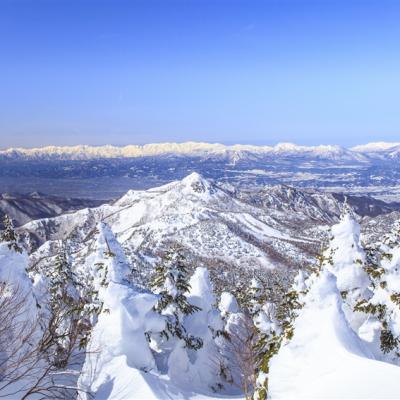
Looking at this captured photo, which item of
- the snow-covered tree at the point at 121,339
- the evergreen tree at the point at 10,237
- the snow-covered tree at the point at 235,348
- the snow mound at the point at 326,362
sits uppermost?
the evergreen tree at the point at 10,237

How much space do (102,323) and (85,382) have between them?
284 cm

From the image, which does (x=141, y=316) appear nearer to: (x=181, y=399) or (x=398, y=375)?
(x=181, y=399)

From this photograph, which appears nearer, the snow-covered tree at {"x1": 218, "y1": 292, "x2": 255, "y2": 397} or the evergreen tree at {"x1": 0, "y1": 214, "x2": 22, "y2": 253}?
the snow-covered tree at {"x1": 218, "y1": 292, "x2": 255, "y2": 397}

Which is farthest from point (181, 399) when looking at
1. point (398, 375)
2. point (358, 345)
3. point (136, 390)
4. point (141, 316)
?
point (398, 375)

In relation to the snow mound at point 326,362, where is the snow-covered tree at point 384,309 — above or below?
below

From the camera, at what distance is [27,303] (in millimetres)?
23297

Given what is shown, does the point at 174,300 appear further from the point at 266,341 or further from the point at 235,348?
the point at 266,341

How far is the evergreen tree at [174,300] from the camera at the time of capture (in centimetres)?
2597

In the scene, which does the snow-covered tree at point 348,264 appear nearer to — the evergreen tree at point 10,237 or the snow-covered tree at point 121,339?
the snow-covered tree at point 121,339

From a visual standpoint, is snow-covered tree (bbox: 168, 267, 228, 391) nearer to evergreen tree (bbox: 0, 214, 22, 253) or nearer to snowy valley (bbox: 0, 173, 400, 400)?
snowy valley (bbox: 0, 173, 400, 400)

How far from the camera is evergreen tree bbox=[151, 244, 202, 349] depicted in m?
26.0

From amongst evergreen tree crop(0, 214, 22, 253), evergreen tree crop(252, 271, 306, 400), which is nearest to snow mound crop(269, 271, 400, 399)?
evergreen tree crop(252, 271, 306, 400)

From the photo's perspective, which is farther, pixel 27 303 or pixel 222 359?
pixel 222 359

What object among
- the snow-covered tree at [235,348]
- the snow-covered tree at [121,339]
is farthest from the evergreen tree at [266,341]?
the snow-covered tree at [121,339]
